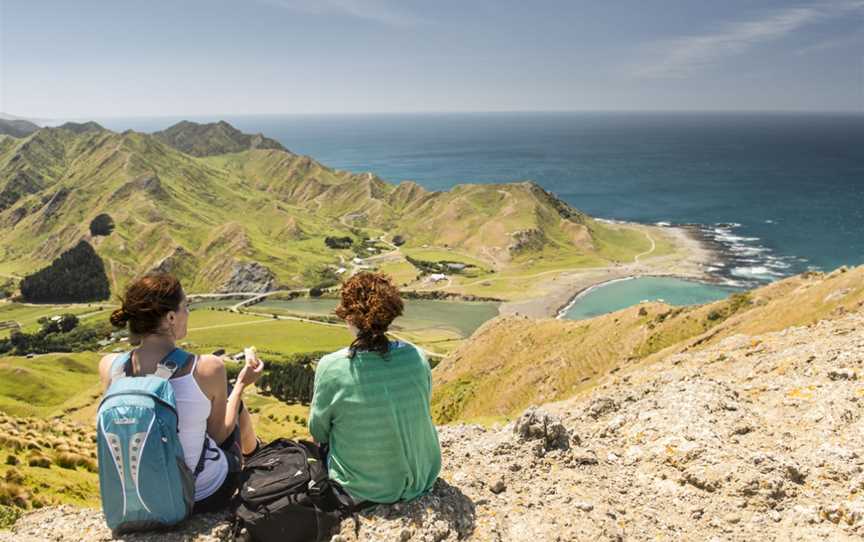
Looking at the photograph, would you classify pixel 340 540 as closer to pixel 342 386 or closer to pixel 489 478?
pixel 342 386

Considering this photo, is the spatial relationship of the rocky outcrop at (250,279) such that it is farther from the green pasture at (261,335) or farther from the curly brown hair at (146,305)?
the curly brown hair at (146,305)

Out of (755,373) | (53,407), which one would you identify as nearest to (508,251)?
(53,407)

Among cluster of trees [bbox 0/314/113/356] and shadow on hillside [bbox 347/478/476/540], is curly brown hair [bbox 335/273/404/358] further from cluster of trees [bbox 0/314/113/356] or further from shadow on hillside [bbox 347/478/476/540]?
cluster of trees [bbox 0/314/113/356]

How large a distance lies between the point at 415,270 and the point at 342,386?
17862 centimetres

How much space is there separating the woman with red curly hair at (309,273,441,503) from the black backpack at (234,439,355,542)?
275 mm

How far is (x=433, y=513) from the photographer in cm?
734

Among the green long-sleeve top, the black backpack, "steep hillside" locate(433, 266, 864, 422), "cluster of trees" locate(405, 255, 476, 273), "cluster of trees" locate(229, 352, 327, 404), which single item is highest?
the green long-sleeve top

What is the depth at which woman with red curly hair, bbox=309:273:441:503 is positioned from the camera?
6.68m

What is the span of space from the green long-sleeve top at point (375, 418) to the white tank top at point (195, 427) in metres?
1.42

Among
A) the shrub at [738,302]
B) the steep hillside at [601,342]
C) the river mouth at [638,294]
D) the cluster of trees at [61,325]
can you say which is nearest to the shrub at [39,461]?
the steep hillside at [601,342]

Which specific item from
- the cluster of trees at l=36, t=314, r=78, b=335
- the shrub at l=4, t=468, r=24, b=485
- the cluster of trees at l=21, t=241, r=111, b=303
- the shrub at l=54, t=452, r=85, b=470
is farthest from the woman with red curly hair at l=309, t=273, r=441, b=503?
the cluster of trees at l=21, t=241, r=111, b=303

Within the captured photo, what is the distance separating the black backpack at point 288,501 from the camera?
6450 millimetres

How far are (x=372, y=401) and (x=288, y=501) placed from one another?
1.72m

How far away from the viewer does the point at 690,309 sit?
40.6 m
